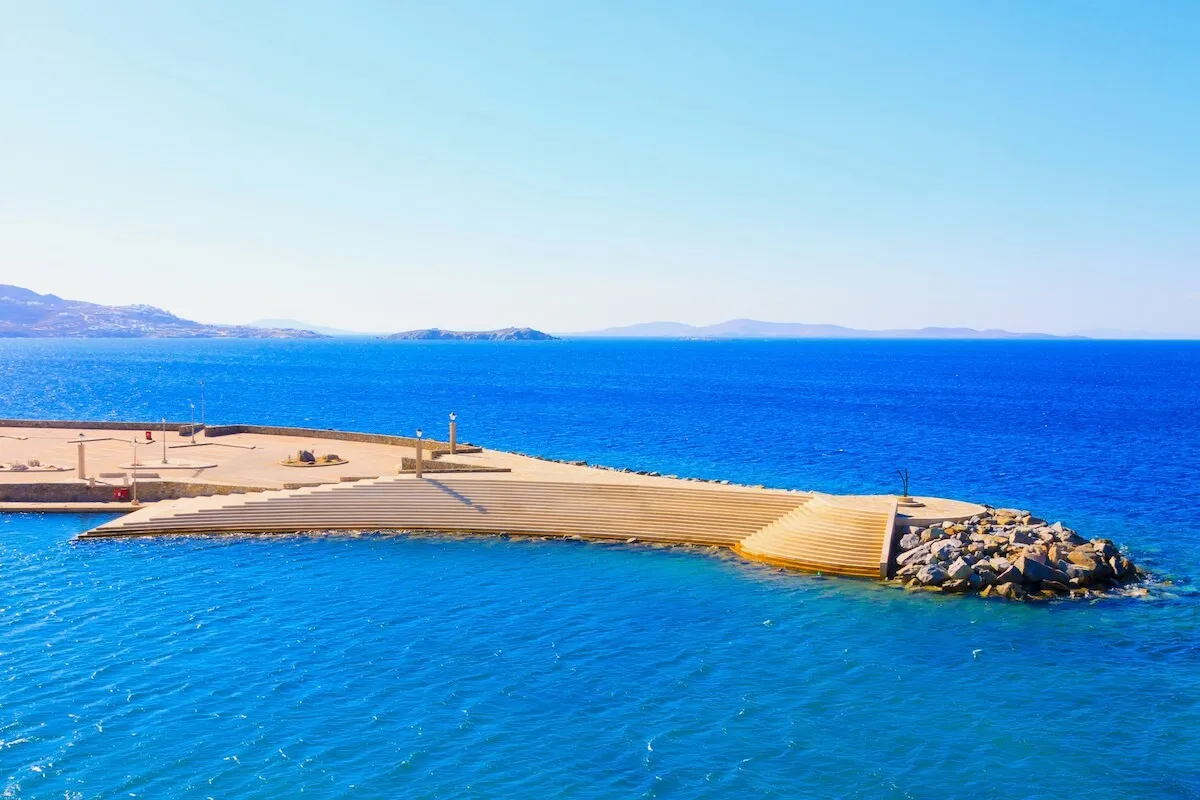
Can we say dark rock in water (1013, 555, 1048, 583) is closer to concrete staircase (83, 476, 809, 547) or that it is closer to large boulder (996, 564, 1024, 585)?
large boulder (996, 564, 1024, 585)

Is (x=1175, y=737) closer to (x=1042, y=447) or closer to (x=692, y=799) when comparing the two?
(x=692, y=799)

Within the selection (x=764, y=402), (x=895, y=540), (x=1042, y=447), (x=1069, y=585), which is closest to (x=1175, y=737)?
(x=1069, y=585)

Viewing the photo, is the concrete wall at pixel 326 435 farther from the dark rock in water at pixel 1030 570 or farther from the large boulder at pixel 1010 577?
the dark rock in water at pixel 1030 570

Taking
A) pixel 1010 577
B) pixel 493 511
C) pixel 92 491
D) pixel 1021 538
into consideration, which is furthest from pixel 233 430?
pixel 1010 577

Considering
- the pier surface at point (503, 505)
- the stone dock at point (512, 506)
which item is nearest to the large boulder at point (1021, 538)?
the stone dock at point (512, 506)

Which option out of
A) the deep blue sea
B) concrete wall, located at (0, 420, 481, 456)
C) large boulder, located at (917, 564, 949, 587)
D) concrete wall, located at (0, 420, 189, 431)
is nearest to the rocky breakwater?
large boulder, located at (917, 564, 949, 587)
